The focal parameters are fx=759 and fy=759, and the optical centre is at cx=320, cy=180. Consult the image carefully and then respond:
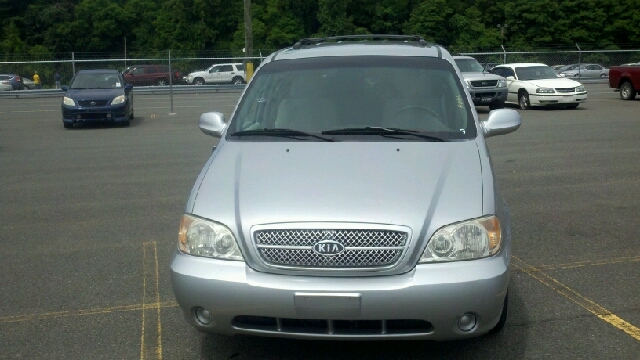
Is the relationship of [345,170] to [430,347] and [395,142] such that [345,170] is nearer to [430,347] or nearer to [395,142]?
[395,142]

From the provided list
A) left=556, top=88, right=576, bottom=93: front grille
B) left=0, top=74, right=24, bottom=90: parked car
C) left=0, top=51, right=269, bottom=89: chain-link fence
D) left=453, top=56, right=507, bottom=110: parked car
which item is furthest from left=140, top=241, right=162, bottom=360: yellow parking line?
left=0, top=74, right=24, bottom=90: parked car

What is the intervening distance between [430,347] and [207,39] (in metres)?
67.2

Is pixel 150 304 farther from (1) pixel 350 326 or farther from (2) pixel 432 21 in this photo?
(2) pixel 432 21

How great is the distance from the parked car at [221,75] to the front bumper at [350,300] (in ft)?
131

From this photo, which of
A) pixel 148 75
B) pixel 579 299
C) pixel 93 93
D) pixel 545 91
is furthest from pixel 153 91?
pixel 579 299

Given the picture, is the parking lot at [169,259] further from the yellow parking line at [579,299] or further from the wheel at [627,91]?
the wheel at [627,91]

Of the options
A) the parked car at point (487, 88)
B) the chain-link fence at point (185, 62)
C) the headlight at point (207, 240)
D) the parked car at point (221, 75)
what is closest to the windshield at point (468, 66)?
the parked car at point (487, 88)

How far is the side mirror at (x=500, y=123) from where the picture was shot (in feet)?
17.7

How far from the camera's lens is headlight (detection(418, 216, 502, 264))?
3.89 metres

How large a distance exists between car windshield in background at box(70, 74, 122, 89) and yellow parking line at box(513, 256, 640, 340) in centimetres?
1691

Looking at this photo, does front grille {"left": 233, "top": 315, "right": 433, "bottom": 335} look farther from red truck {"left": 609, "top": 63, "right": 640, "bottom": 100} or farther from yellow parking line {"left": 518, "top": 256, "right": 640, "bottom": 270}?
red truck {"left": 609, "top": 63, "right": 640, "bottom": 100}

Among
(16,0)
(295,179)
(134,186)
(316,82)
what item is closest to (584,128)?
(134,186)

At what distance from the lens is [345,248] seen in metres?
3.85

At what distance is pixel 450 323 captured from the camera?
12.6 ft
